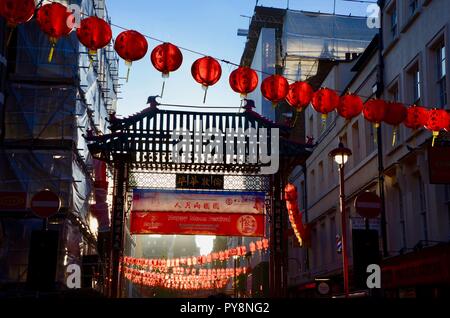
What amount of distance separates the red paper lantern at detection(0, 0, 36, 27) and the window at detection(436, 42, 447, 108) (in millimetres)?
10957

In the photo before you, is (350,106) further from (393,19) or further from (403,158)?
(393,19)

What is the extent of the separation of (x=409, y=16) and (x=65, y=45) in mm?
15052

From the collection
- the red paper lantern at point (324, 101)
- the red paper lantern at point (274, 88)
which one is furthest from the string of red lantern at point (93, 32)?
the red paper lantern at point (324, 101)

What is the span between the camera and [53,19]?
12.7 meters

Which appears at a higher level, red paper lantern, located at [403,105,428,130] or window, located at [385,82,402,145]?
window, located at [385,82,402,145]

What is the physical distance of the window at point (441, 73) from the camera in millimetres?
17016

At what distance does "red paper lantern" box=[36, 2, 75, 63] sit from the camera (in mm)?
12635

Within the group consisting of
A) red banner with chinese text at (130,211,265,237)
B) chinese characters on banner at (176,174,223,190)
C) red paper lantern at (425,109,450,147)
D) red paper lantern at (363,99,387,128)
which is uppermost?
red paper lantern at (363,99,387,128)

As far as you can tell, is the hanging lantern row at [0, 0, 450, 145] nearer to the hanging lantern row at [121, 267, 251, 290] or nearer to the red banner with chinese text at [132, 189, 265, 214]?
the red banner with chinese text at [132, 189, 265, 214]

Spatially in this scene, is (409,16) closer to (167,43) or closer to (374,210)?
(374,210)

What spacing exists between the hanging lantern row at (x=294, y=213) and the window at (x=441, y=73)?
37.9 feet

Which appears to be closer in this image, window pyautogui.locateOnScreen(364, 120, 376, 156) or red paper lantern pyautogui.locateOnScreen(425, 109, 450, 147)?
red paper lantern pyautogui.locateOnScreen(425, 109, 450, 147)

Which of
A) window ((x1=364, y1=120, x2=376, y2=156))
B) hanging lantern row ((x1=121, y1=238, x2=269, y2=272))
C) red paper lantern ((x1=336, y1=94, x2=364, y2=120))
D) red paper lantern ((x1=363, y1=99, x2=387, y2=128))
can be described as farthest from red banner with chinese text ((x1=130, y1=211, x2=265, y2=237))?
hanging lantern row ((x1=121, y1=238, x2=269, y2=272))

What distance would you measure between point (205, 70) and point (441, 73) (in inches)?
281
